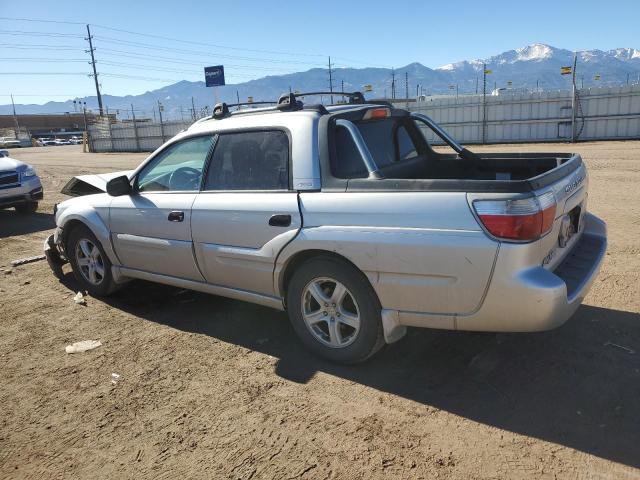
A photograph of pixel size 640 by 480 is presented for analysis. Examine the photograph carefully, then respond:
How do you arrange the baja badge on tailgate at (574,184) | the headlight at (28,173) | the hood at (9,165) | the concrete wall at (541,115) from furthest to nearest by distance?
the concrete wall at (541,115), the headlight at (28,173), the hood at (9,165), the baja badge on tailgate at (574,184)

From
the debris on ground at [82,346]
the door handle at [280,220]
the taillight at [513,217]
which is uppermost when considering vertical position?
the taillight at [513,217]

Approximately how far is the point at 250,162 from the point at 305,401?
5.92 feet

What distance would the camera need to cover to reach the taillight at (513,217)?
2.75 m

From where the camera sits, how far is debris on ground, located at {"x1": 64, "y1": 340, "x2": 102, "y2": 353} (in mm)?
4180

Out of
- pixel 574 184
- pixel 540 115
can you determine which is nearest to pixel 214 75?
pixel 540 115

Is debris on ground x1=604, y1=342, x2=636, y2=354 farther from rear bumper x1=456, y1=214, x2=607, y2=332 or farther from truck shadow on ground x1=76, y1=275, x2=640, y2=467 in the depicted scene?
rear bumper x1=456, y1=214, x2=607, y2=332

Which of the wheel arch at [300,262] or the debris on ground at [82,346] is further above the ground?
the wheel arch at [300,262]

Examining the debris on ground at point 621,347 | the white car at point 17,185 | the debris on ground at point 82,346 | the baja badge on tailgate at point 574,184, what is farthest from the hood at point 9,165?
the debris on ground at point 621,347

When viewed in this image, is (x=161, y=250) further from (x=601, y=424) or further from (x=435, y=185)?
(x=601, y=424)

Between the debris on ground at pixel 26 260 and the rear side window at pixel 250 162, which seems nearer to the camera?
the rear side window at pixel 250 162

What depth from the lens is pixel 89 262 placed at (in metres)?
5.29

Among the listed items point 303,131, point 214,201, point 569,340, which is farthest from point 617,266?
point 214,201

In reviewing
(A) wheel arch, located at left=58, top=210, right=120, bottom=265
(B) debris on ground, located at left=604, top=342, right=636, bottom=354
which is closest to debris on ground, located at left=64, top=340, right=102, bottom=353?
(A) wheel arch, located at left=58, top=210, right=120, bottom=265

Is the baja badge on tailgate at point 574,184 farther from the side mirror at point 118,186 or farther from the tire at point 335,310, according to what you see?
the side mirror at point 118,186
